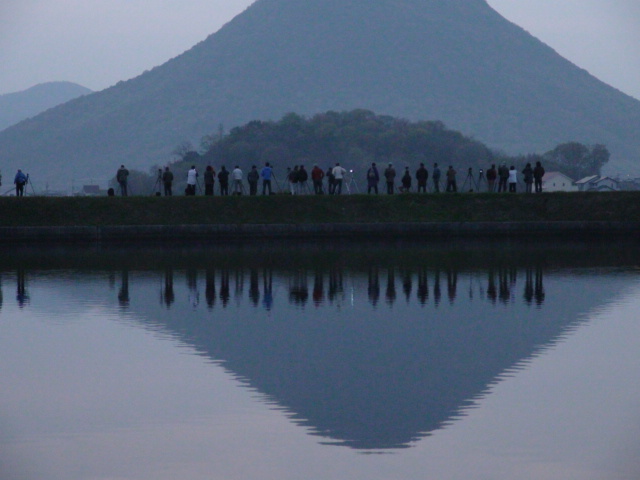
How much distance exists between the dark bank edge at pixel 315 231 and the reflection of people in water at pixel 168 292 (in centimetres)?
1237

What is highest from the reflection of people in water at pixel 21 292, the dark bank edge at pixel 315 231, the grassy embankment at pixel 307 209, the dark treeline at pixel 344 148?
the dark treeline at pixel 344 148

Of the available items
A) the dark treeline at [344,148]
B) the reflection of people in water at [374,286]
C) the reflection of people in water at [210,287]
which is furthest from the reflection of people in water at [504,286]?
the dark treeline at [344,148]

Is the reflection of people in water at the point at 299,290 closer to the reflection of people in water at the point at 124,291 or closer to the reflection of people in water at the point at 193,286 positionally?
the reflection of people in water at the point at 193,286

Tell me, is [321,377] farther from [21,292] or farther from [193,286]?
[21,292]

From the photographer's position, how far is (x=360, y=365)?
492 inches

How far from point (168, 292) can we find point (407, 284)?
4.84 metres

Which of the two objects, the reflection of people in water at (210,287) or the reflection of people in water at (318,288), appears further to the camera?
the reflection of people in water at (318,288)

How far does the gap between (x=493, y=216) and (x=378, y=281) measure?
59.8 ft

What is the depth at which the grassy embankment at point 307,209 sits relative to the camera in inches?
1486

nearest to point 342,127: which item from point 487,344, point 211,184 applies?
point 211,184

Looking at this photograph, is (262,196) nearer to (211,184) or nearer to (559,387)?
(211,184)

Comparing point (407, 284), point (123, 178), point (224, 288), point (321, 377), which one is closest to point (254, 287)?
point (224, 288)

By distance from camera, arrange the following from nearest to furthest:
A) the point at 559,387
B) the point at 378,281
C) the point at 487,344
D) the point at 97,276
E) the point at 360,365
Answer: the point at 559,387, the point at 360,365, the point at 487,344, the point at 378,281, the point at 97,276

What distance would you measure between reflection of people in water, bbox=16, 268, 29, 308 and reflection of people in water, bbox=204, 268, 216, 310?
10.8 ft
